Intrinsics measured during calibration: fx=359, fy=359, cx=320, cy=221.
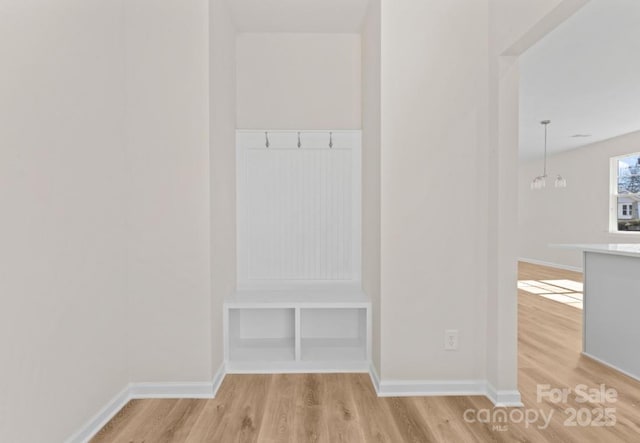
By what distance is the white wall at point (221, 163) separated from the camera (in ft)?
7.81

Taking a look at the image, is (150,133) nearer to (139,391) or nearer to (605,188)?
(139,391)

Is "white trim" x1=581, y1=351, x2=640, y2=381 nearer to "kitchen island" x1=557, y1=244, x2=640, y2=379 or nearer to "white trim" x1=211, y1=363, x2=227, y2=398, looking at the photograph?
"kitchen island" x1=557, y1=244, x2=640, y2=379

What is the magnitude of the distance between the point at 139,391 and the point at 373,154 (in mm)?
2206

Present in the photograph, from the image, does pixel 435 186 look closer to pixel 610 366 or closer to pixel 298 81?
pixel 298 81

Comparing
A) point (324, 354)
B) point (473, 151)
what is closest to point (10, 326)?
point (324, 354)

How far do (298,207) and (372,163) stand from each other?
809mm

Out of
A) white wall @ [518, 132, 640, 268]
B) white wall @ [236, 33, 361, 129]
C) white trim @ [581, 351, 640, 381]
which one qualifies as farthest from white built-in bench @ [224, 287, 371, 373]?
white wall @ [518, 132, 640, 268]

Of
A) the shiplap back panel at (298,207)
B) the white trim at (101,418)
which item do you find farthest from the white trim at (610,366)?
the white trim at (101,418)

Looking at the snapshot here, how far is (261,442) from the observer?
182 centimetres

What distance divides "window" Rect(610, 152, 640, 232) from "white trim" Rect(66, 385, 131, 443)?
8.34 metres

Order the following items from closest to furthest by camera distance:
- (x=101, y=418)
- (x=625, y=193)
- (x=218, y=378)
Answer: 1. (x=101, y=418)
2. (x=218, y=378)
3. (x=625, y=193)

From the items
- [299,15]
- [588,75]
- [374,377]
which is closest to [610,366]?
[374,377]

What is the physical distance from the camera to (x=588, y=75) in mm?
3822

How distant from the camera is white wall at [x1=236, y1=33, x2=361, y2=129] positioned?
3.08 m
